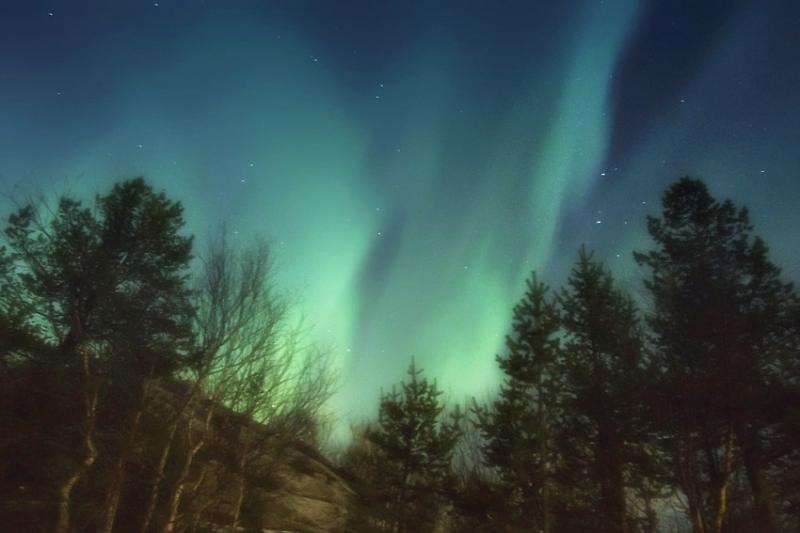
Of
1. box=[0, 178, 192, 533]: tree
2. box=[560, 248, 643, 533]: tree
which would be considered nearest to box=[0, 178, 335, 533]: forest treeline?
box=[0, 178, 192, 533]: tree

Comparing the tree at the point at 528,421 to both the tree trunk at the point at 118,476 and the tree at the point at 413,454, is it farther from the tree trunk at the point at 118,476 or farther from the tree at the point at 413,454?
the tree trunk at the point at 118,476

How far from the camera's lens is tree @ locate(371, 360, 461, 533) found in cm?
2556

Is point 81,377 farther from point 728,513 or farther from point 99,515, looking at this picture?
point 728,513

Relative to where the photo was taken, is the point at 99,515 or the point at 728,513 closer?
the point at 99,515

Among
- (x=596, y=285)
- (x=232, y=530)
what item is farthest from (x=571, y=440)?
(x=232, y=530)

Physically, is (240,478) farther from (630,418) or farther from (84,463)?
(630,418)

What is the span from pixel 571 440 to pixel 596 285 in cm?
757

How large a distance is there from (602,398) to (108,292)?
68.5 feet

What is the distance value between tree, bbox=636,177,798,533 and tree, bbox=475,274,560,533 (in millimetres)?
4411

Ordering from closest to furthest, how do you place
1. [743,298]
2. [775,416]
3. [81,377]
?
[81,377], [775,416], [743,298]

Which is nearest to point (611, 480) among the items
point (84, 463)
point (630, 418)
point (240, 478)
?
point (630, 418)

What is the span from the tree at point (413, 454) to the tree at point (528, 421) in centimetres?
432

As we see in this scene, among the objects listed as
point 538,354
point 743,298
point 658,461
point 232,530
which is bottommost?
point 232,530

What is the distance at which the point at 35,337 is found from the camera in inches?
805
